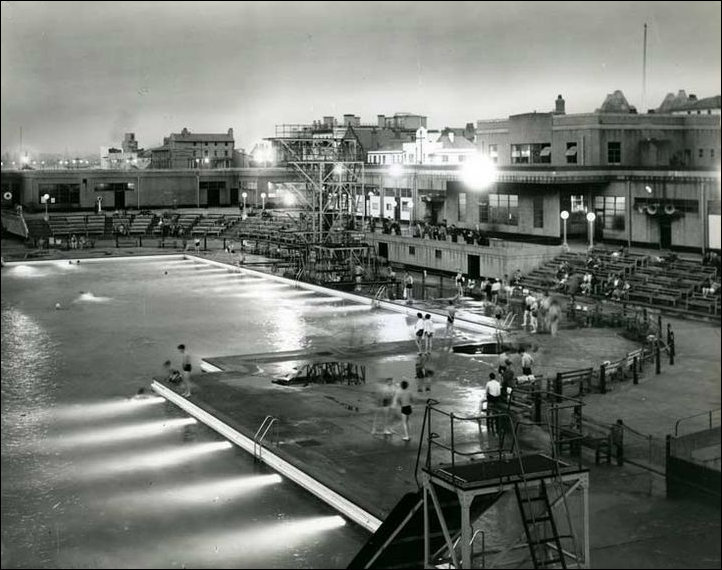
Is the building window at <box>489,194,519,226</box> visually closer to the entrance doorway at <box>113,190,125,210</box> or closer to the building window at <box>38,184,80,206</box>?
the entrance doorway at <box>113,190,125,210</box>

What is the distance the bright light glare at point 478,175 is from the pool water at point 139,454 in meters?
17.0

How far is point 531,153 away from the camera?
50.6m

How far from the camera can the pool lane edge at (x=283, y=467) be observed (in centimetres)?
1277

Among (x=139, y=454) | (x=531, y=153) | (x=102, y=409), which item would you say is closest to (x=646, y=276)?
(x=531, y=153)

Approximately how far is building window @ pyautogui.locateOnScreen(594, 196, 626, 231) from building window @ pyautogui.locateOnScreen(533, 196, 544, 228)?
3220 millimetres

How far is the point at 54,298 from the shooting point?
3569cm

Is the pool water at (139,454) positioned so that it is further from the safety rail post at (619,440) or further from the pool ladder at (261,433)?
the safety rail post at (619,440)

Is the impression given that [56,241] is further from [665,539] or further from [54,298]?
[665,539]

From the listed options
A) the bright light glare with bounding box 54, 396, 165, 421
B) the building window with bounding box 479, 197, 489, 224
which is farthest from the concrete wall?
the bright light glare with bounding box 54, 396, 165, 421

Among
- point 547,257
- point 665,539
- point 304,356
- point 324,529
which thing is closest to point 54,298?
point 304,356

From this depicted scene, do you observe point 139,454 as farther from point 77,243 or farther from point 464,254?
point 77,243

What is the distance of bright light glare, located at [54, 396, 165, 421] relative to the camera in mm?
18641

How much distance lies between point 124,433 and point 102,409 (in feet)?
6.96

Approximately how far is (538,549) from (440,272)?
35769 mm
